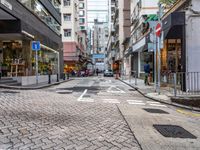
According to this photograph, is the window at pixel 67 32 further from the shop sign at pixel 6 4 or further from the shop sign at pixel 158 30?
the shop sign at pixel 158 30

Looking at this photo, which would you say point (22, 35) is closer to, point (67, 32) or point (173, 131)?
point (173, 131)

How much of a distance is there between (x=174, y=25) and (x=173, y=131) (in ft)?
31.1

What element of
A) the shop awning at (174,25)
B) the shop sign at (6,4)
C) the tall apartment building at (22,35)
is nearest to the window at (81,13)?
the tall apartment building at (22,35)

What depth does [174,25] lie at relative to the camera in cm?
1493

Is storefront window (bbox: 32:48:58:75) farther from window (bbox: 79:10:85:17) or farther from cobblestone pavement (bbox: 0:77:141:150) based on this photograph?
window (bbox: 79:10:85:17)

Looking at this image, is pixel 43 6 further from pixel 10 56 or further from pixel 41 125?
pixel 41 125

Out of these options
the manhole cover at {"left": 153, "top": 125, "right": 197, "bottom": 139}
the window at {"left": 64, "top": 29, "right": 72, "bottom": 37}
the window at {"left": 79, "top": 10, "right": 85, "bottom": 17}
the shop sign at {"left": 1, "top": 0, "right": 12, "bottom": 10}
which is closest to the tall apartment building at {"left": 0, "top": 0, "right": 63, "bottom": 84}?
the shop sign at {"left": 1, "top": 0, "right": 12, "bottom": 10}

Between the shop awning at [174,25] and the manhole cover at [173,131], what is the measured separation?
8939 mm

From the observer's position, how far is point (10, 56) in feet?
71.8

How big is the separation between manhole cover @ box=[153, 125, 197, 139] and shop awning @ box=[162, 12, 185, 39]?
8.94 m

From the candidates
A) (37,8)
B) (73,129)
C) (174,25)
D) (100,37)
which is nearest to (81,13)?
(100,37)

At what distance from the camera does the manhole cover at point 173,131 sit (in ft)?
20.4

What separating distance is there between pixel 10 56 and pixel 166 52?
39.1 feet

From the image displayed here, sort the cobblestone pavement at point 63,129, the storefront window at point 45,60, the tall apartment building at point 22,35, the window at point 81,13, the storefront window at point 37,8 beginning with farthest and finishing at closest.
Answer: the window at point 81,13
the storefront window at point 45,60
the storefront window at point 37,8
the tall apartment building at point 22,35
the cobblestone pavement at point 63,129
